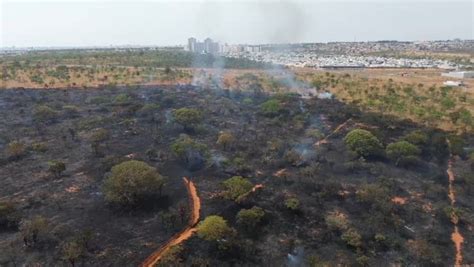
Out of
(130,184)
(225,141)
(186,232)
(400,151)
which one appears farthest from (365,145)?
(130,184)

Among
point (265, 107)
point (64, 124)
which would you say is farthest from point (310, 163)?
point (64, 124)

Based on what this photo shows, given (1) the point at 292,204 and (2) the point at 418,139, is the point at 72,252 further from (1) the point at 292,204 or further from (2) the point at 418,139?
(2) the point at 418,139

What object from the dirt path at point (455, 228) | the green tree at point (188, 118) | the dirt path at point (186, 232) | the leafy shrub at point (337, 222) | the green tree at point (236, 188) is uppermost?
the green tree at point (188, 118)

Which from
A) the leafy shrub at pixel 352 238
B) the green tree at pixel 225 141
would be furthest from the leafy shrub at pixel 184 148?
the leafy shrub at pixel 352 238

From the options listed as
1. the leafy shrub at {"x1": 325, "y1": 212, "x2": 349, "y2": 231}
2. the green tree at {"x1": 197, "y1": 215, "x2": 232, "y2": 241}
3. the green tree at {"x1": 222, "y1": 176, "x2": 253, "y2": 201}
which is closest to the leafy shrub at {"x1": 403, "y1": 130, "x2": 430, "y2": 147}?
the leafy shrub at {"x1": 325, "y1": 212, "x2": 349, "y2": 231}

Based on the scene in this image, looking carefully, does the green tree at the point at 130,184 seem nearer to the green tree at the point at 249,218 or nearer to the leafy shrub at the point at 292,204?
the green tree at the point at 249,218

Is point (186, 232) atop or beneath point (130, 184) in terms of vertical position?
beneath

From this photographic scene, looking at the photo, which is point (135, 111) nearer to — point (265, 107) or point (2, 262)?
point (265, 107)
